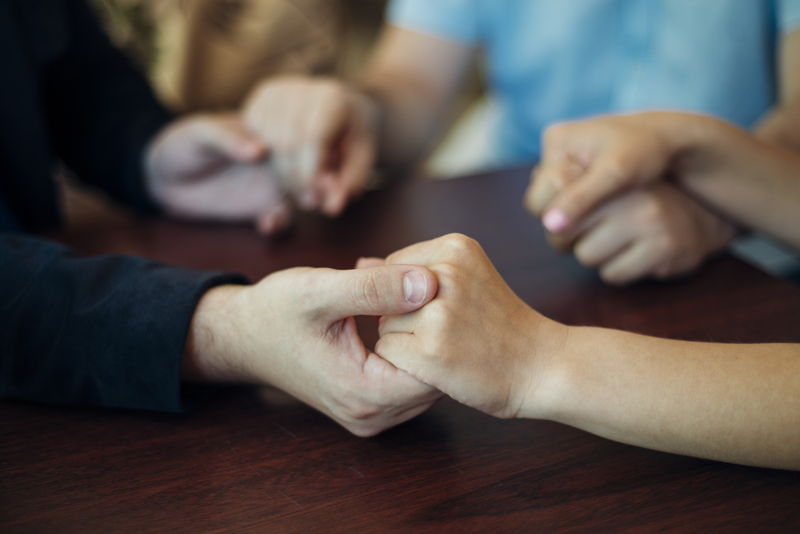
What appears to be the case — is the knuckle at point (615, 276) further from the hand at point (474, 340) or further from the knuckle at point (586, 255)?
the hand at point (474, 340)

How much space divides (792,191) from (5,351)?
0.68m

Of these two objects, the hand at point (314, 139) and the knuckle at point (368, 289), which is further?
the hand at point (314, 139)

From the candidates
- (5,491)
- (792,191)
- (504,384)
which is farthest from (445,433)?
(792,191)

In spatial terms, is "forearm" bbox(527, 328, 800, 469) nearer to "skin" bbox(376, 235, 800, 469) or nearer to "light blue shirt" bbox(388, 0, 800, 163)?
"skin" bbox(376, 235, 800, 469)

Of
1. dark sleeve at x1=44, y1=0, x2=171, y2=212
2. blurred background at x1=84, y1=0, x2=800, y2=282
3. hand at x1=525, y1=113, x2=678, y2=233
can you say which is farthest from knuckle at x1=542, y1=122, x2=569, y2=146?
blurred background at x1=84, y1=0, x2=800, y2=282

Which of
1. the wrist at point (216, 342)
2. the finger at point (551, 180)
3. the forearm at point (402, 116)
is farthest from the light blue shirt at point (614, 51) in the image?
the wrist at point (216, 342)

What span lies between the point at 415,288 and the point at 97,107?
2.42 ft

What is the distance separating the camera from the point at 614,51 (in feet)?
3.36

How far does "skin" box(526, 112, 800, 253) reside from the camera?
604mm

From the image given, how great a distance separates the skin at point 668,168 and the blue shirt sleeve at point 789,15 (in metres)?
0.31

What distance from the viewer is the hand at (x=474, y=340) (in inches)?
16.9

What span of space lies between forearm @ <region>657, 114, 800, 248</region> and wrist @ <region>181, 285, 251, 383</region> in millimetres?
411

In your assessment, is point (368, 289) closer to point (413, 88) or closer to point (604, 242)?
point (604, 242)

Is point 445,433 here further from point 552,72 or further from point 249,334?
point 552,72
